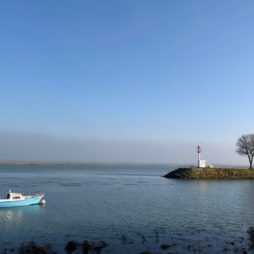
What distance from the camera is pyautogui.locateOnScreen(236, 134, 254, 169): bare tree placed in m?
114

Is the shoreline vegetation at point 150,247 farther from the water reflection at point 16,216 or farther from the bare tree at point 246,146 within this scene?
the bare tree at point 246,146

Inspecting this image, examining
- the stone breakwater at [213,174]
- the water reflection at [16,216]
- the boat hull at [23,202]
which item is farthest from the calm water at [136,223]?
the stone breakwater at [213,174]

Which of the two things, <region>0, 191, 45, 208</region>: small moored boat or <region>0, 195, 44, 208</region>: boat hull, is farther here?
<region>0, 191, 45, 208</region>: small moored boat

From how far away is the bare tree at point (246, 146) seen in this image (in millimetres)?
114062

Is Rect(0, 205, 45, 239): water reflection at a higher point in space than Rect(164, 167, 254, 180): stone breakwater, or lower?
lower

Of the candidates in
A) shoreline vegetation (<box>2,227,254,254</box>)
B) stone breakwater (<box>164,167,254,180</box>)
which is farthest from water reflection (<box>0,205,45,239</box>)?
stone breakwater (<box>164,167,254,180</box>)

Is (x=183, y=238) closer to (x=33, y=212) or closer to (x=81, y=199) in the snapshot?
(x=33, y=212)

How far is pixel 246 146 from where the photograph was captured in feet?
378

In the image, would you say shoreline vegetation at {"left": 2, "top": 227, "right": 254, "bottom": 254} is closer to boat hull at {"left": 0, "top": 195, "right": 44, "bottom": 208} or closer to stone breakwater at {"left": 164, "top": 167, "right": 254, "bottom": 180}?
boat hull at {"left": 0, "top": 195, "right": 44, "bottom": 208}

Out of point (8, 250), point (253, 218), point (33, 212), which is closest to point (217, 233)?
point (253, 218)

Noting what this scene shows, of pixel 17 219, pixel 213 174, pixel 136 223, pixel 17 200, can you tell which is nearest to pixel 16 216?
pixel 17 219

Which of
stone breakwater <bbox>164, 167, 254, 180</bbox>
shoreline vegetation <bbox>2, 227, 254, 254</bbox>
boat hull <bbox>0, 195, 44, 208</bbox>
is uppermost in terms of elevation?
stone breakwater <bbox>164, 167, 254, 180</bbox>

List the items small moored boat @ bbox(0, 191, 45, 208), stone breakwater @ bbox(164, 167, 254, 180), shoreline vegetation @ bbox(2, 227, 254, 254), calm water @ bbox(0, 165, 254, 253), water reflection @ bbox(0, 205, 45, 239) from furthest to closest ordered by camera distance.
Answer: stone breakwater @ bbox(164, 167, 254, 180) < small moored boat @ bbox(0, 191, 45, 208) < water reflection @ bbox(0, 205, 45, 239) < calm water @ bbox(0, 165, 254, 253) < shoreline vegetation @ bbox(2, 227, 254, 254)

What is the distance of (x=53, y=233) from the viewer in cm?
3005
